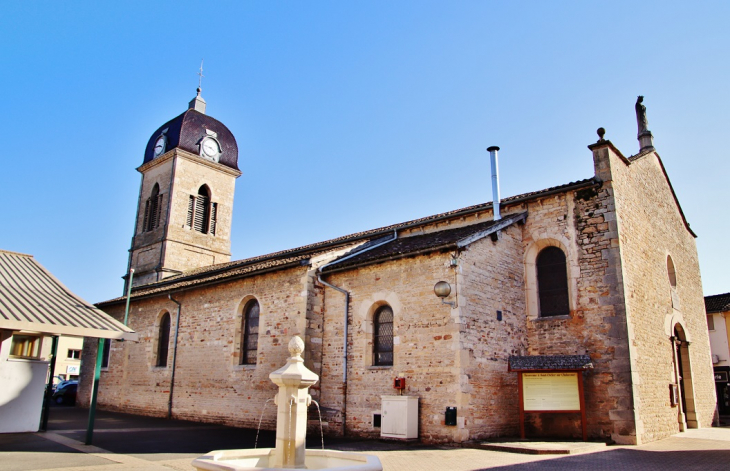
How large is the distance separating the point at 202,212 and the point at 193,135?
4123 mm

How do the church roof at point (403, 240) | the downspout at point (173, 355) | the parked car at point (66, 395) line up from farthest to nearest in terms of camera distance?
the parked car at point (66, 395)
the downspout at point (173, 355)
the church roof at point (403, 240)

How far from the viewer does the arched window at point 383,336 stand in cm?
1368

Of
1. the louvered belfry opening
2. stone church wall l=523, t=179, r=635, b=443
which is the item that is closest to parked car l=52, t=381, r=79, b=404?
the louvered belfry opening

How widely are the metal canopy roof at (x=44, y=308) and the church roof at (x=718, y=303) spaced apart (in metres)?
24.9

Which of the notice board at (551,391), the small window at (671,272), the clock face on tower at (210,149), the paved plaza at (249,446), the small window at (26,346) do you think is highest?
the clock face on tower at (210,149)

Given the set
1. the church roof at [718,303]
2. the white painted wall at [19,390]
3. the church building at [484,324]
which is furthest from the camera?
the church roof at [718,303]

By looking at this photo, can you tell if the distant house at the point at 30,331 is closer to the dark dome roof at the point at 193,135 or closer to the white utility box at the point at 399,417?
the white utility box at the point at 399,417

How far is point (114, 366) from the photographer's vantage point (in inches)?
860

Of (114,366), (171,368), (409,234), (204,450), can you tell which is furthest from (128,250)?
(204,450)

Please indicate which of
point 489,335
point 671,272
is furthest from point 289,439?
point 671,272

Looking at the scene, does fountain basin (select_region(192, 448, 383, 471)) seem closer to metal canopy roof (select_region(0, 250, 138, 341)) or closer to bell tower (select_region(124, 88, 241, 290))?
metal canopy roof (select_region(0, 250, 138, 341))

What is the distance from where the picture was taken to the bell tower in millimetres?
26688

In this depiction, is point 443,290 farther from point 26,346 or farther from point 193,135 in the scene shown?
point 193,135

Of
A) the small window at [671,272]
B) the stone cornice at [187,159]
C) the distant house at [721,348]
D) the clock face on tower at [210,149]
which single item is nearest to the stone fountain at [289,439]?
the small window at [671,272]
